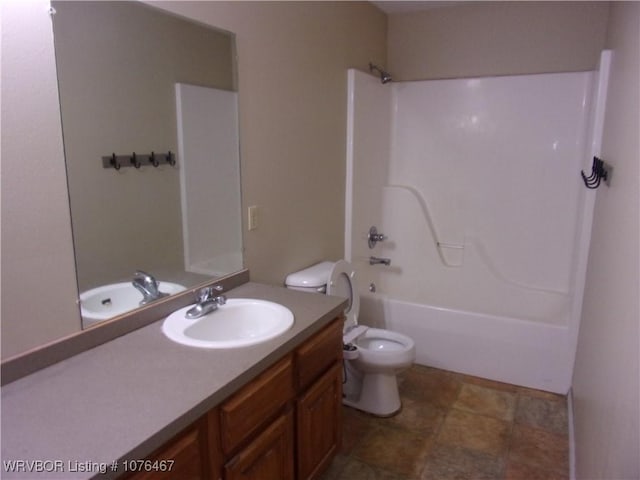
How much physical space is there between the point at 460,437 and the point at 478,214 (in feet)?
5.43

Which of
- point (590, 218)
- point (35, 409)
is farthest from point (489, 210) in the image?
point (35, 409)

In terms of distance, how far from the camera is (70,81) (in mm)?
1342

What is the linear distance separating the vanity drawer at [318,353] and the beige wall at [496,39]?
7.55 ft

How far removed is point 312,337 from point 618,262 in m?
1.06

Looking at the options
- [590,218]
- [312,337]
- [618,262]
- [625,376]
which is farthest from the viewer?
[590,218]

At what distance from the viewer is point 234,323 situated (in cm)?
180

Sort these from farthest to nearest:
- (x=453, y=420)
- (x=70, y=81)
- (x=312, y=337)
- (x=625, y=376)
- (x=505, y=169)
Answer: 1. (x=505, y=169)
2. (x=453, y=420)
3. (x=312, y=337)
4. (x=70, y=81)
5. (x=625, y=376)

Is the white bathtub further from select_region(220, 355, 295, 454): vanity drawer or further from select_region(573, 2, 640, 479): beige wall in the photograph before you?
select_region(220, 355, 295, 454): vanity drawer

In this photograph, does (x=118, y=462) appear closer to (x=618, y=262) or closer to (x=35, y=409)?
(x=35, y=409)

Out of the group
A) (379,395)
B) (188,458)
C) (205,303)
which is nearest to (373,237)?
(379,395)

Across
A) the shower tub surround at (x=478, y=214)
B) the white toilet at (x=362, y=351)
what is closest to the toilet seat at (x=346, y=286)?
the white toilet at (x=362, y=351)

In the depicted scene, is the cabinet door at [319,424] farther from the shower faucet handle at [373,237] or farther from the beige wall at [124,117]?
the shower faucet handle at [373,237]

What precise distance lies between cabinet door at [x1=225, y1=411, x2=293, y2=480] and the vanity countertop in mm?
242

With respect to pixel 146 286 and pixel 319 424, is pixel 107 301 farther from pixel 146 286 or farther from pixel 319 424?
pixel 319 424
